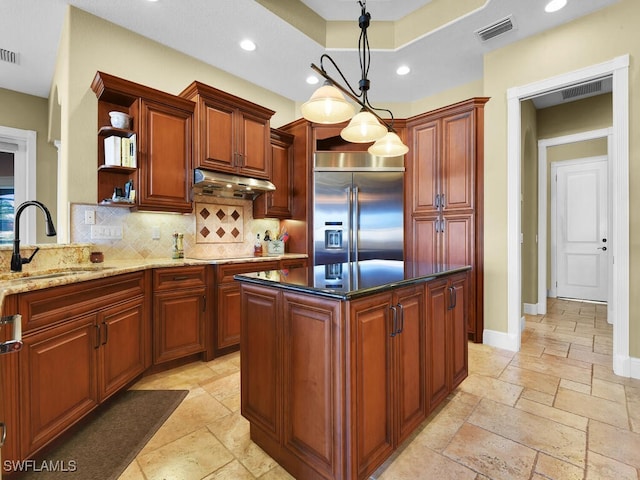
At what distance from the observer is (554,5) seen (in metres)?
2.64

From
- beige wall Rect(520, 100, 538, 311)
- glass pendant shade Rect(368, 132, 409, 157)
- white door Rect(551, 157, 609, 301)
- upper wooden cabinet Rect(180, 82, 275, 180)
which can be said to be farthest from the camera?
white door Rect(551, 157, 609, 301)

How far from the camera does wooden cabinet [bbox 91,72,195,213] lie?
2.74 metres

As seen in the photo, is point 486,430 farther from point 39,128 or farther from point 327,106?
point 39,128

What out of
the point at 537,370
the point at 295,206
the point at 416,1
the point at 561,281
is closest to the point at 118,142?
the point at 295,206

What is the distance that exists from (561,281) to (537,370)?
3.68m

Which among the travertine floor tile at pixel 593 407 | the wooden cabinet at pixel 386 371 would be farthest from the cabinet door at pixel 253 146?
the travertine floor tile at pixel 593 407

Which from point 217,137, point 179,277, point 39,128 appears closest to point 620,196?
point 217,137

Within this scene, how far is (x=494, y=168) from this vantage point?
10.6 feet

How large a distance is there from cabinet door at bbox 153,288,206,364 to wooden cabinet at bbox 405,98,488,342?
7.43ft

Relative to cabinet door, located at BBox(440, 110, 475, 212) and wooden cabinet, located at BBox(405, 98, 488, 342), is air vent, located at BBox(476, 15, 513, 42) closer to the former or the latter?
wooden cabinet, located at BBox(405, 98, 488, 342)

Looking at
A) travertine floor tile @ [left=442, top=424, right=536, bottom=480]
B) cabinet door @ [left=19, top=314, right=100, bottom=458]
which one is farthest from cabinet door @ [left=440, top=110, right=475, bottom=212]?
cabinet door @ [left=19, top=314, right=100, bottom=458]

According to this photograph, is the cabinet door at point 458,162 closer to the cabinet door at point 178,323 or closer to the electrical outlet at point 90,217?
the cabinet door at point 178,323

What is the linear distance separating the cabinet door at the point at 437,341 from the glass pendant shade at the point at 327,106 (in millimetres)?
1161

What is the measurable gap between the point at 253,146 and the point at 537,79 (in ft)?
9.41
